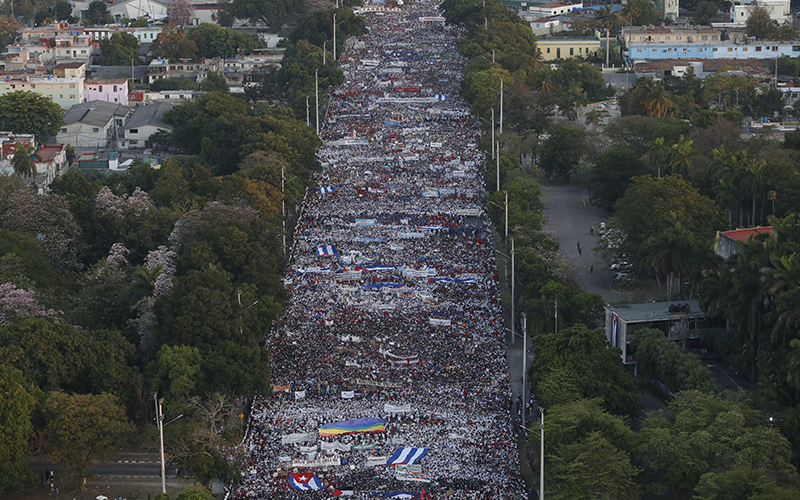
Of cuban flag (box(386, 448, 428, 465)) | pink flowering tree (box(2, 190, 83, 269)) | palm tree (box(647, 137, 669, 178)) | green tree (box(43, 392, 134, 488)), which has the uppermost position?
palm tree (box(647, 137, 669, 178))

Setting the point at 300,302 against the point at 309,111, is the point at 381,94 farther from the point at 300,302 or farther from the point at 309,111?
the point at 300,302

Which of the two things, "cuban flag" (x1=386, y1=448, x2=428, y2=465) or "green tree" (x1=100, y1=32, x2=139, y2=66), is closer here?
"cuban flag" (x1=386, y1=448, x2=428, y2=465)

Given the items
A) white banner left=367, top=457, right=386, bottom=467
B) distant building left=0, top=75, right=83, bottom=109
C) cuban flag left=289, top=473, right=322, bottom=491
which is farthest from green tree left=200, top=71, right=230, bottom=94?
cuban flag left=289, top=473, right=322, bottom=491

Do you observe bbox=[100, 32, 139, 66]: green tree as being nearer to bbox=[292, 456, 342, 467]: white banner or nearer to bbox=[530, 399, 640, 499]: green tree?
bbox=[292, 456, 342, 467]: white banner

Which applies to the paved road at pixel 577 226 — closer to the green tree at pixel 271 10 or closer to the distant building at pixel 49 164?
the distant building at pixel 49 164

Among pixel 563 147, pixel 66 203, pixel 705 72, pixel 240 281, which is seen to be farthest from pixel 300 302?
pixel 705 72

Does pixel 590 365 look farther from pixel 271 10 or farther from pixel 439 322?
pixel 271 10
